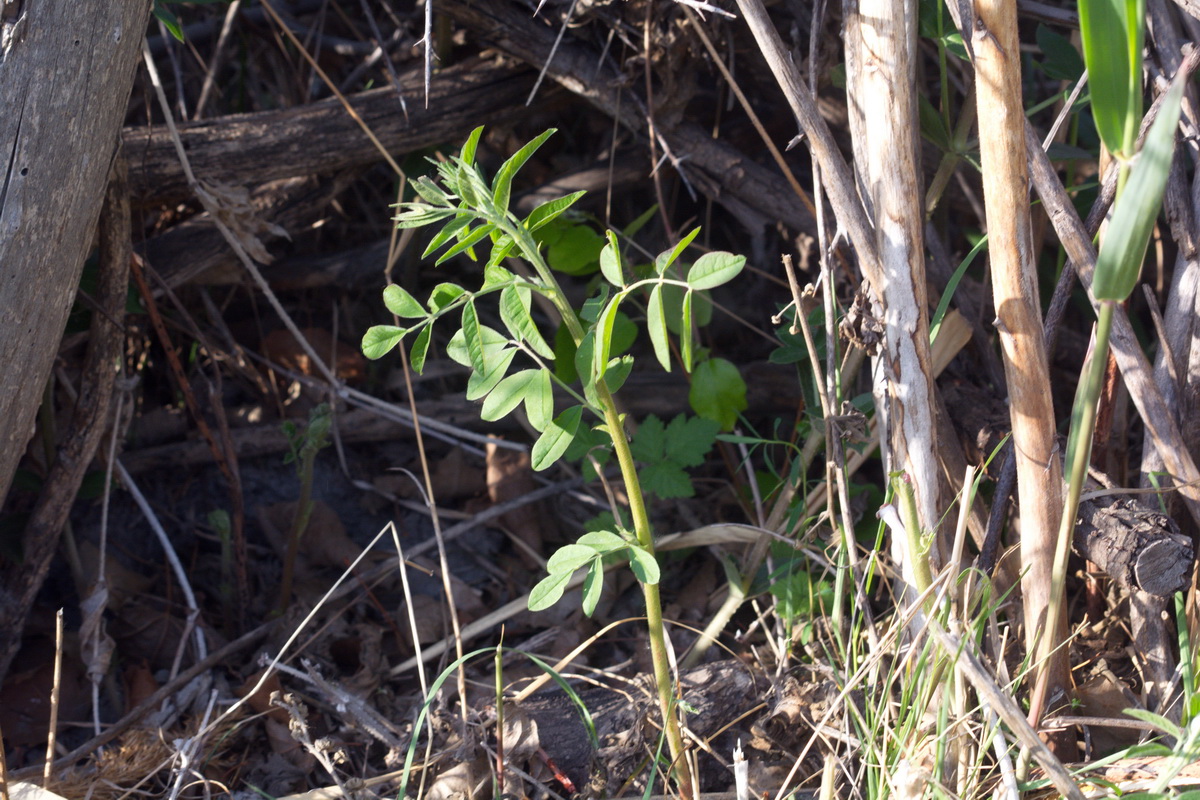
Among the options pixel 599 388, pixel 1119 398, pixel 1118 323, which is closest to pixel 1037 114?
pixel 1119 398

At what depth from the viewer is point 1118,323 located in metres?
1.31

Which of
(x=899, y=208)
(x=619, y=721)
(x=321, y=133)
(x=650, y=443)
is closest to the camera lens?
(x=899, y=208)

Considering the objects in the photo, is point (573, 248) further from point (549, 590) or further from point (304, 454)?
point (549, 590)

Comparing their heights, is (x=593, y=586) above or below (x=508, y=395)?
below

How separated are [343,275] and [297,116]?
0.51 metres

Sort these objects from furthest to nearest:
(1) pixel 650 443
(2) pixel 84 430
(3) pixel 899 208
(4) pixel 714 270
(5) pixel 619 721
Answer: (1) pixel 650 443 → (2) pixel 84 430 → (5) pixel 619 721 → (3) pixel 899 208 → (4) pixel 714 270

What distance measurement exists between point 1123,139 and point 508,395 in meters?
0.77

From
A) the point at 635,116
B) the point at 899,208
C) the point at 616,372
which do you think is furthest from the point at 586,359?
the point at 635,116

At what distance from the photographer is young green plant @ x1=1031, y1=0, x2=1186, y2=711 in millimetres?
787

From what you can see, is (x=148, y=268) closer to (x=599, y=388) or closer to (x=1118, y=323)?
(x=599, y=388)

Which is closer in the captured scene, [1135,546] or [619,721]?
[1135,546]

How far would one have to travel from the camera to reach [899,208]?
1284 mm

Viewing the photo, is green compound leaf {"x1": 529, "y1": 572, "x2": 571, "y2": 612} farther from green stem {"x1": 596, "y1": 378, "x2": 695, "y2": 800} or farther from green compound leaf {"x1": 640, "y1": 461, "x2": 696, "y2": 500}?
green compound leaf {"x1": 640, "y1": 461, "x2": 696, "y2": 500}

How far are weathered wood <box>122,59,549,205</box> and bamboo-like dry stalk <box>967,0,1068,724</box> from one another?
1161mm
